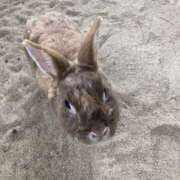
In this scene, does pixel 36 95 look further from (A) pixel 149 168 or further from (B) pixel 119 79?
(A) pixel 149 168

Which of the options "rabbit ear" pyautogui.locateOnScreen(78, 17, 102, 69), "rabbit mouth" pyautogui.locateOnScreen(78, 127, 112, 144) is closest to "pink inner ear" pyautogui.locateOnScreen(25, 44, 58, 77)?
"rabbit ear" pyautogui.locateOnScreen(78, 17, 102, 69)

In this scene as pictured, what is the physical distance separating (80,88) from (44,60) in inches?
23.3

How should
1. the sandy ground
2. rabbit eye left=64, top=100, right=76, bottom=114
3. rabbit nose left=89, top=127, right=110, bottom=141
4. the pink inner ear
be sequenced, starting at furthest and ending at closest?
the sandy ground → the pink inner ear → rabbit eye left=64, top=100, right=76, bottom=114 → rabbit nose left=89, top=127, right=110, bottom=141

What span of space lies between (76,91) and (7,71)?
1.99 metres

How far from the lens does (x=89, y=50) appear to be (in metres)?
3.97

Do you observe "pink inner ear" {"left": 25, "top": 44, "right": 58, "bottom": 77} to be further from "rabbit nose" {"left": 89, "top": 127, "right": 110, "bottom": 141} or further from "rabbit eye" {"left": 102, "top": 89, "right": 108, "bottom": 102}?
"rabbit nose" {"left": 89, "top": 127, "right": 110, "bottom": 141}

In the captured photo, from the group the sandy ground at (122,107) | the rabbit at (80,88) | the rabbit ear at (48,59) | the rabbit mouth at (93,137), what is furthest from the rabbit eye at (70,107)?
the sandy ground at (122,107)

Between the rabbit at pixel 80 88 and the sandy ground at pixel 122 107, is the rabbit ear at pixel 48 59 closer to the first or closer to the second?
the rabbit at pixel 80 88

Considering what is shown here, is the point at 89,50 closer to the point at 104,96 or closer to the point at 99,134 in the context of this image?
the point at 104,96

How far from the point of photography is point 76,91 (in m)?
3.73

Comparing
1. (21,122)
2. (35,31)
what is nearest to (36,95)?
(21,122)

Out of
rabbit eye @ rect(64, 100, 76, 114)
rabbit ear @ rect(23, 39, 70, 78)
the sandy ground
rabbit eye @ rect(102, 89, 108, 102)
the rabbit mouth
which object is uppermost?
rabbit ear @ rect(23, 39, 70, 78)

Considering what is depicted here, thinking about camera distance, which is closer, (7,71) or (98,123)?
(98,123)

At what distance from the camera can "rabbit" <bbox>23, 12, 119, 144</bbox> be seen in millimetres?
3639
